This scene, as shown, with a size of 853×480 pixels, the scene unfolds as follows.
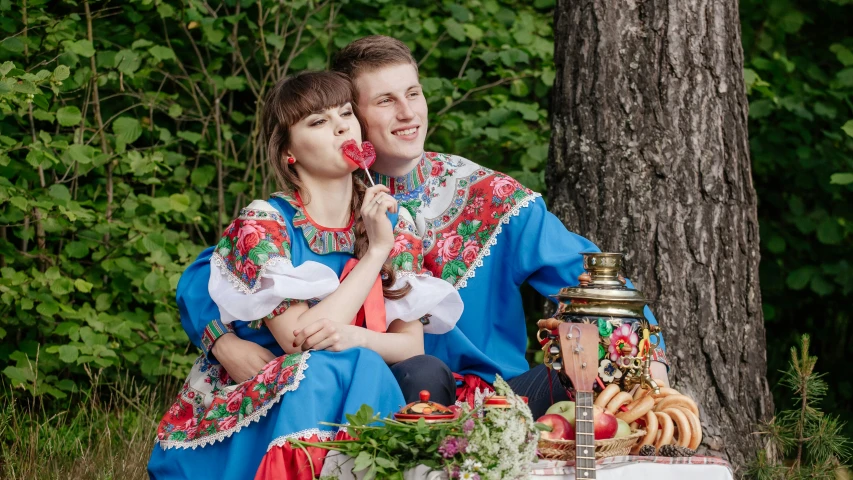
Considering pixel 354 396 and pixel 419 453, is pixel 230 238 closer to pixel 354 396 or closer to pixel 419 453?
pixel 354 396

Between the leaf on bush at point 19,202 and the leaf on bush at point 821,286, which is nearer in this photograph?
the leaf on bush at point 19,202

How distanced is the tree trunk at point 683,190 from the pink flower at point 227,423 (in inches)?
55.2

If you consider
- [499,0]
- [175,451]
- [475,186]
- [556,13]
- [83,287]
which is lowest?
[175,451]

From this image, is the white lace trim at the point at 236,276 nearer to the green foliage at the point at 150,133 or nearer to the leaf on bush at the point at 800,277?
the green foliage at the point at 150,133

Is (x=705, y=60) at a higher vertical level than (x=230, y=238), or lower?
higher

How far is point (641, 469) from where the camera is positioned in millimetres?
1952

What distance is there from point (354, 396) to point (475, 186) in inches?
38.3

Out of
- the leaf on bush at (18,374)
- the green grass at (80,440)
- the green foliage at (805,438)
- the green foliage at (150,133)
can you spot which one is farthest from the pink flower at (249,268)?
the leaf on bush at (18,374)

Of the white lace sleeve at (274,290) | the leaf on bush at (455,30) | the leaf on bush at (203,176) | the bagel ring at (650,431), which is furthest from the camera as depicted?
the leaf on bush at (455,30)

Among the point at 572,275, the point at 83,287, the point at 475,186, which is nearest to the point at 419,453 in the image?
the point at 572,275

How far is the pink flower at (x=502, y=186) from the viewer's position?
114 inches

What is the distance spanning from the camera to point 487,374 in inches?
111

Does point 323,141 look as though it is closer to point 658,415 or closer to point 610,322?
point 610,322

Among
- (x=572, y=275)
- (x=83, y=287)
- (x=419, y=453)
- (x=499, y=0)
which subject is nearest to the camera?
(x=419, y=453)
